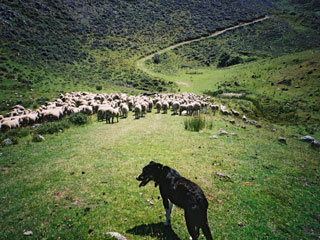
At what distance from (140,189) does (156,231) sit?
7.25 ft

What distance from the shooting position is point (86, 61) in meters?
60.1

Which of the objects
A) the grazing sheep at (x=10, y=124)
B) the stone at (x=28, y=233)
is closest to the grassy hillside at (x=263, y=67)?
the stone at (x=28, y=233)

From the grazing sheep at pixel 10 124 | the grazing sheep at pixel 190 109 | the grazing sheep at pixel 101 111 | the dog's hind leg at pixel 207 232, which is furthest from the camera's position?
the grazing sheep at pixel 190 109

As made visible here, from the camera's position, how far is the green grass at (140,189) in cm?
546

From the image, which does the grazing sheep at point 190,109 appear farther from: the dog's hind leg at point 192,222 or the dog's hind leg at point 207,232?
the dog's hind leg at point 207,232

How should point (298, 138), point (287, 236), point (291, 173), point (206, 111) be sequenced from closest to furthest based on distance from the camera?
point (287, 236), point (291, 173), point (298, 138), point (206, 111)

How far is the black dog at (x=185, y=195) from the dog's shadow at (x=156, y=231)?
0.22m

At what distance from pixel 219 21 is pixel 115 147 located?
133 meters

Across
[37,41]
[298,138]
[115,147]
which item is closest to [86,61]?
[37,41]

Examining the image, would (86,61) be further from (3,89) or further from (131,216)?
(131,216)

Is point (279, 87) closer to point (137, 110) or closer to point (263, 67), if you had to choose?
point (263, 67)

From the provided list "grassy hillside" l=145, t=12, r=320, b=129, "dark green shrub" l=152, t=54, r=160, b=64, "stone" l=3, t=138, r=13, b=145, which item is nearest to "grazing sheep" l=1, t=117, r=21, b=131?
"stone" l=3, t=138, r=13, b=145

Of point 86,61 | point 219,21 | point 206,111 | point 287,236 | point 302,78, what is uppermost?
point 219,21

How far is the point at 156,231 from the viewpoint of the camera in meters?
5.27
